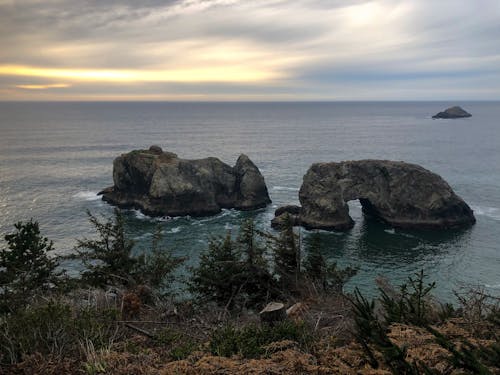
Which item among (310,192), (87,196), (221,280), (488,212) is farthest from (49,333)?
(87,196)

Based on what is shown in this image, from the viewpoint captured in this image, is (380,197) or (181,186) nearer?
(380,197)

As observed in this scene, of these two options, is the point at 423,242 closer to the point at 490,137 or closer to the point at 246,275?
the point at 246,275

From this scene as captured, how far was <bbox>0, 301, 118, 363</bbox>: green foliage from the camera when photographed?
834 cm

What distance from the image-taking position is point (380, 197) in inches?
2324

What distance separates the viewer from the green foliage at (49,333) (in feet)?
27.3

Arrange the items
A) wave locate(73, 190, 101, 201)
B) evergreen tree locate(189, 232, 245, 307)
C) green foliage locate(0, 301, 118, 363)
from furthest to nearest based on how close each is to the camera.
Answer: wave locate(73, 190, 101, 201)
evergreen tree locate(189, 232, 245, 307)
green foliage locate(0, 301, 118, 363)

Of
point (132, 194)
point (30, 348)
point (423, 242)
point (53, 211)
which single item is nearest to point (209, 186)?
point (132, 194)

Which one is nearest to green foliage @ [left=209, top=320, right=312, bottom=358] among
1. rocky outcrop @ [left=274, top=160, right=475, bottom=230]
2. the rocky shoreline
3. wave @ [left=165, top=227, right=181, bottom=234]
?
rocky outcrop @ [left=274, top=160, right=475, bottom=230]

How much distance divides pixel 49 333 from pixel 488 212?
2434 inches

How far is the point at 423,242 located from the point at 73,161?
8035 cm

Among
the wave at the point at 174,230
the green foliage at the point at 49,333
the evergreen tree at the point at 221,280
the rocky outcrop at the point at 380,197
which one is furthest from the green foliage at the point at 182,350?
the wave at the point at 174,230

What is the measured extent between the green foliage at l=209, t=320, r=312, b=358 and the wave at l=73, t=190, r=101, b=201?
6244 cm

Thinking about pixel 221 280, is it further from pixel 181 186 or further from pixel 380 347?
pixel 181 186

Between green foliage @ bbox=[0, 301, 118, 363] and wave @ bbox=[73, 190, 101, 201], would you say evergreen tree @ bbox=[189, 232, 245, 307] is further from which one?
wave @ bbox=[73, 190, 101, 201]
